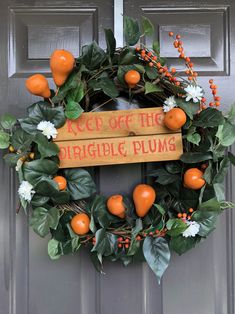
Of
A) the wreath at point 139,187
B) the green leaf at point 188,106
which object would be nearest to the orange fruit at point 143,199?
the wreath at point 139,187

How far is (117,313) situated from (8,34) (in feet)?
2.71

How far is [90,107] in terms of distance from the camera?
48.1 inches

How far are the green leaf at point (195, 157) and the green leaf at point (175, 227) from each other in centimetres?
14

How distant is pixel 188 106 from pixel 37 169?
380mm

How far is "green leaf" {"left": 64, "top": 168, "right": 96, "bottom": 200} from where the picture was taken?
1144mm

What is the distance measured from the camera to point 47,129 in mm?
1102

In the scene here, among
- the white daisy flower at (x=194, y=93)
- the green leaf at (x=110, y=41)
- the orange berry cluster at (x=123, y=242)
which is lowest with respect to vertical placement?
the orange berry cluster at (x=123, y=242)

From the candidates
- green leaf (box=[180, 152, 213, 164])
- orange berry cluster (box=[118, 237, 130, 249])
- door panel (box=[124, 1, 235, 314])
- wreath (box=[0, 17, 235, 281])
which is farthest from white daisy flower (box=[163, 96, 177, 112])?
orange berry cluster (box=[118, 237, 130, 249])

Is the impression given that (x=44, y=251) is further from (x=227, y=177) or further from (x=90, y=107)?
(x=227, y=177)

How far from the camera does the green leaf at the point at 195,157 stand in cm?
109

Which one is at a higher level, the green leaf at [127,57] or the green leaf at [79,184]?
the green leaf at [127,57]

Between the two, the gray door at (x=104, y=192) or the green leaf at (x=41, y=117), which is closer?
the green leaf at (x=41, y=117)

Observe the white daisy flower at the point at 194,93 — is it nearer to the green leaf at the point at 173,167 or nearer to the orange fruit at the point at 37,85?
the green leaf at the point at 173,167

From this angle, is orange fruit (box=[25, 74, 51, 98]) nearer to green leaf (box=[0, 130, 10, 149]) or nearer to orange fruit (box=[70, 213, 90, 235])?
green leaf (box=[0, 130, 10, 149])
